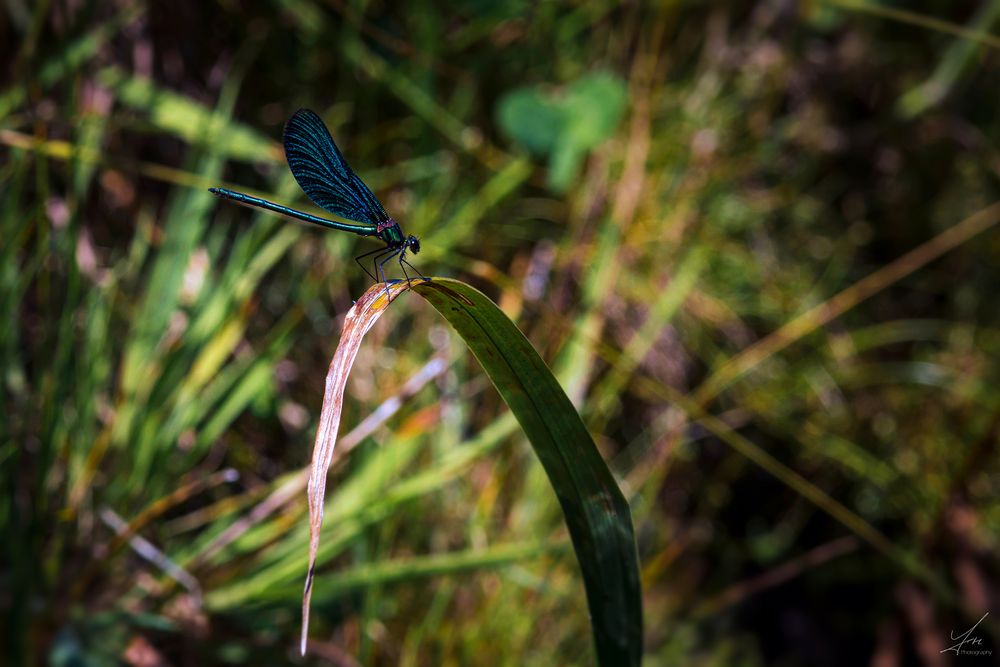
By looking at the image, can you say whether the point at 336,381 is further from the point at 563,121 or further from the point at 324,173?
the point at 563,121

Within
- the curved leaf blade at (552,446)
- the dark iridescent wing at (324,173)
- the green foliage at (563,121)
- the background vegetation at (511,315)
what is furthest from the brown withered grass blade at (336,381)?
the green foliage at (563,121)

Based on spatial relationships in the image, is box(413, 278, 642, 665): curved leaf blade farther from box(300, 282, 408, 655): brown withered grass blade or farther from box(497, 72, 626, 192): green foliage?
box(497, 72, 626, 192): green foliage

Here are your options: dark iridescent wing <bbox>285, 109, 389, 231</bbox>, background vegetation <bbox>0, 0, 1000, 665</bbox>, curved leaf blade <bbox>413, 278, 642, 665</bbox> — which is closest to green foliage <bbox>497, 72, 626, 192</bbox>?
background vegetation <bbox>0, 0, 1000, 665</bbox>

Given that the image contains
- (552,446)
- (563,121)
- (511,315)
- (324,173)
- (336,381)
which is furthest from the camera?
(563,121)

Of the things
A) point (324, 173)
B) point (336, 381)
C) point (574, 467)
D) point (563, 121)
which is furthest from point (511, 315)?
point (336, 381)

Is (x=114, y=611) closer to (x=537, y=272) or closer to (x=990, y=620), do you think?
(x=537, y=272)

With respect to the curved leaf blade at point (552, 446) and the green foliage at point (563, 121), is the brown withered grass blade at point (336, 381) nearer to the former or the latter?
the curved leaf blade at point (552, 446)

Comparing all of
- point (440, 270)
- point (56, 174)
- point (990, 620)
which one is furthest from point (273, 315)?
point (990, 620)
